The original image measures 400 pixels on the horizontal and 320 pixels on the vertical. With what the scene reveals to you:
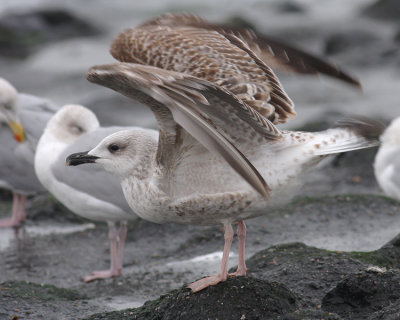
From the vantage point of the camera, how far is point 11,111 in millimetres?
8461

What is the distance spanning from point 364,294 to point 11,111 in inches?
212

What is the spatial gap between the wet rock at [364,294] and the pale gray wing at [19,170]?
4882 millimetres

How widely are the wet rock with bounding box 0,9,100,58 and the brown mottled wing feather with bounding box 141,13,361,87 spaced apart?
13.1m

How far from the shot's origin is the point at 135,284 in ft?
20.7

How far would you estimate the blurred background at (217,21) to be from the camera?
14.5 m

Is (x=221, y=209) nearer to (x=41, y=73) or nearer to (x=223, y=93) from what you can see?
(x=223, y=93)

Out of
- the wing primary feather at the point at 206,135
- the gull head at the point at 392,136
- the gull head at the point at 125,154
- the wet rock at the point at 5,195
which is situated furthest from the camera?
the wet rock at the point at 5,195

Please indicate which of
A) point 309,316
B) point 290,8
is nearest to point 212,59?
point 309,316

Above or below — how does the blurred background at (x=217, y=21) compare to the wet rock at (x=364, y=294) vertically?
below

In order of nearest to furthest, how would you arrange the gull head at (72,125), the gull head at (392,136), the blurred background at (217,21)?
1. the gull head at (72,125)
2. the gull head at (392,136)
3. the blurred background at (217,21)

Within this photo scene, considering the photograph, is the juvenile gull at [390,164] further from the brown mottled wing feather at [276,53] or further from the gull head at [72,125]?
the gull head at [72,125]

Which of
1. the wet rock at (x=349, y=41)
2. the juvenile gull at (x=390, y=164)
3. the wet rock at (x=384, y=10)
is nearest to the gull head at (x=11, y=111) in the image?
the juvenile gull at (x=390, y=164)

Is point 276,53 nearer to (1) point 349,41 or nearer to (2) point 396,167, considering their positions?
(2) point 396,167

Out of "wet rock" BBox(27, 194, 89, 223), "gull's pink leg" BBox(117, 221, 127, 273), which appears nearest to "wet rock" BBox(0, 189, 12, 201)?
"wet rock" BBox(27, 194, 89, 223)
